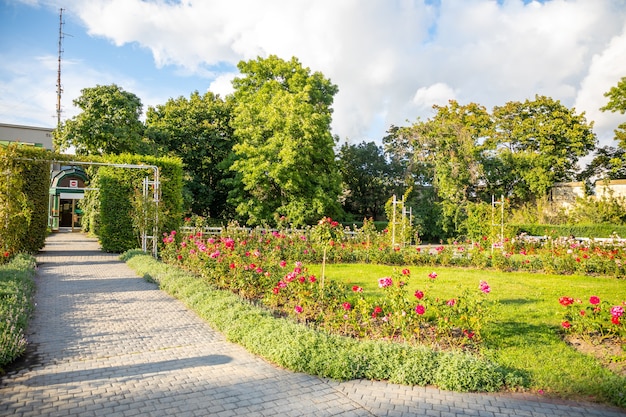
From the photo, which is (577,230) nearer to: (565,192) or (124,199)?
(565,192)

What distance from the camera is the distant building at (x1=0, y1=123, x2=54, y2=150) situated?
114ft

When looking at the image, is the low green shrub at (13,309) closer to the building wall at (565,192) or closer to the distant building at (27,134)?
the building wall at (565,192)

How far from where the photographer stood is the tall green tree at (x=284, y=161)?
2158 cm

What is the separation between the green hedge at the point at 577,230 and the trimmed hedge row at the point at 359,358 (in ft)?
57.3

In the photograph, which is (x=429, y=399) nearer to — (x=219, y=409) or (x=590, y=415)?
(x=590, y=415)

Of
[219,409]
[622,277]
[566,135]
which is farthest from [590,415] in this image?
[566,135]

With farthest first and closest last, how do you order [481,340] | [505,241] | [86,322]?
[505,241] → [86,322] → [481,340]

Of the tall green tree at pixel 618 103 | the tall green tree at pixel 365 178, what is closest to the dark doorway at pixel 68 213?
the tall green tree at pixel 365 178

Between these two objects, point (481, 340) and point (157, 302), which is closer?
point (481, 340)

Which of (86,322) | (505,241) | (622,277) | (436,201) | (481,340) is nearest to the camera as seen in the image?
(481,340)

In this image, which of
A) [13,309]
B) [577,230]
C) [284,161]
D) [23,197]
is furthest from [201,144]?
[577,230]

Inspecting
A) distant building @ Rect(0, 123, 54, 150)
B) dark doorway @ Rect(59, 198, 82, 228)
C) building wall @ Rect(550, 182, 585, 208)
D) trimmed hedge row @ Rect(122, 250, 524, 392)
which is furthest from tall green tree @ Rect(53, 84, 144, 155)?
building wall @ Rect(550, 182, 585, 208)

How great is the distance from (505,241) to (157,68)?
12.3 metres

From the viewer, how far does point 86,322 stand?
6.02 metres
